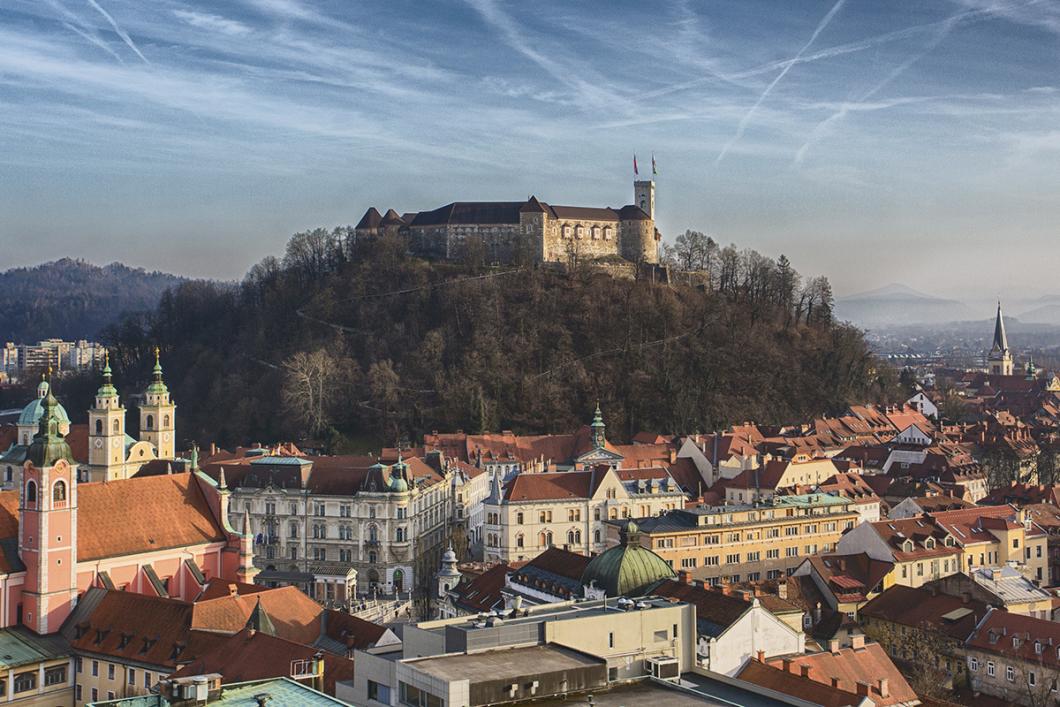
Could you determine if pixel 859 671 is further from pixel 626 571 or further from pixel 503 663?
pixel 503 663

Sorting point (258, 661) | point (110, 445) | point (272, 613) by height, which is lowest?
point (258, 661)

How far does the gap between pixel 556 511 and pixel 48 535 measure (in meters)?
31.3

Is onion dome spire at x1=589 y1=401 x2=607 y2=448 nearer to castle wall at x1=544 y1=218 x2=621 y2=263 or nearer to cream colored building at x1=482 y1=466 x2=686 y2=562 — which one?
cream colored building at x1=482 y1=466 x2=686 y2=562

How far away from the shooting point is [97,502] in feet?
158

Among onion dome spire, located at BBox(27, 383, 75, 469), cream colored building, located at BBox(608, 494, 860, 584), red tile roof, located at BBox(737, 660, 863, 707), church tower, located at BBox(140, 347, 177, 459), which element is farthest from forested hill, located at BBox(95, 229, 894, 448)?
red tile roof, located at BBox(737, 660, 863, 707)

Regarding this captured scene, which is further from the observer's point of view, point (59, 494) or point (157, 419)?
point (157, 419)

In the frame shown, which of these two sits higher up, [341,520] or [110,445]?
[110,445]

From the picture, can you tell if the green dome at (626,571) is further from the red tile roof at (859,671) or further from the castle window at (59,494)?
the castle window at (59,494)

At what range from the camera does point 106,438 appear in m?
71.6

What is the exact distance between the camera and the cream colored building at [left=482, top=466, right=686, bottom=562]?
6950cm

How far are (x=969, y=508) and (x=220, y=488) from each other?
125 ft

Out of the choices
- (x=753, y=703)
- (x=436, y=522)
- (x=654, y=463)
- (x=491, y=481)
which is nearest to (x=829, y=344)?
(x=654, y=463)

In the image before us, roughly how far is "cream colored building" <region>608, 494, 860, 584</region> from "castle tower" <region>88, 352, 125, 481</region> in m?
28.8

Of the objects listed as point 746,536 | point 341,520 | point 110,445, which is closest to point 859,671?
point 746,536
